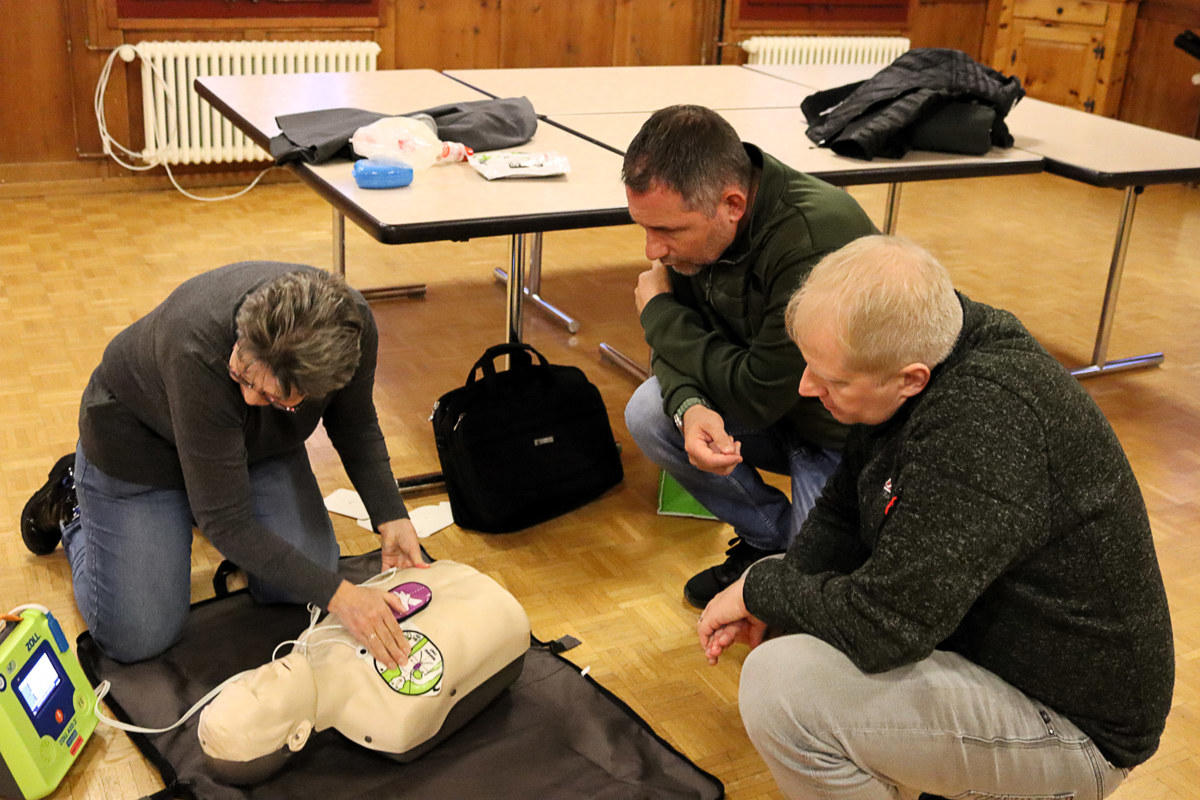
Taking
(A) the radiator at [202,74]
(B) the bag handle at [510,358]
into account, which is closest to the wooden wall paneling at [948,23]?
(A) the radiator at [202,74]

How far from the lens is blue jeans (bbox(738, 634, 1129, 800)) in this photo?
4.36ft

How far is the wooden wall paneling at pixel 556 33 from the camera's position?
519 cm

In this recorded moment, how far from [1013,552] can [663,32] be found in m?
4.73

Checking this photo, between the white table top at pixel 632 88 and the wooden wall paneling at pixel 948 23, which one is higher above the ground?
the wooden wall paneling at pixel 948 23

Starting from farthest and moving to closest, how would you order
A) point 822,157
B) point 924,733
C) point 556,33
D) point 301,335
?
point 556,33 → point 822,157 → point 301,335 → point 924,733

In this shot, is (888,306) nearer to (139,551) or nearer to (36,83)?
(139,551)

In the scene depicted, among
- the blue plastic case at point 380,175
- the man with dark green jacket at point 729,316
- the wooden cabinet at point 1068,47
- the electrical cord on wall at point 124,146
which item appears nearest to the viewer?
the man with dark green jacket at point 729,316

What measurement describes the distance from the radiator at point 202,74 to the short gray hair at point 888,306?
3.72 m

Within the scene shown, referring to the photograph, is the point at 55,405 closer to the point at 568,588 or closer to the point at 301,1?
the point at 568,588

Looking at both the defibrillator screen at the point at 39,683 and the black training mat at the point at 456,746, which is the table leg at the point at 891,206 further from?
the defibrillator screen at the point at 39,683

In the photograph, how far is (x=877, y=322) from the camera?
124cm

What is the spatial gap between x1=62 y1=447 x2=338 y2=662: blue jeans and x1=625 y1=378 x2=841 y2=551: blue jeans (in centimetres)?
67

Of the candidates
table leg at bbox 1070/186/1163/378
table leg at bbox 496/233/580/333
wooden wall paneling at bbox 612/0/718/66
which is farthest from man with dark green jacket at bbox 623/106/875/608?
wooden wall paneling at bbox 612/0/718/66

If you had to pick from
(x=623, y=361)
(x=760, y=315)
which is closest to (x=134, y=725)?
(x=760, y=315)
